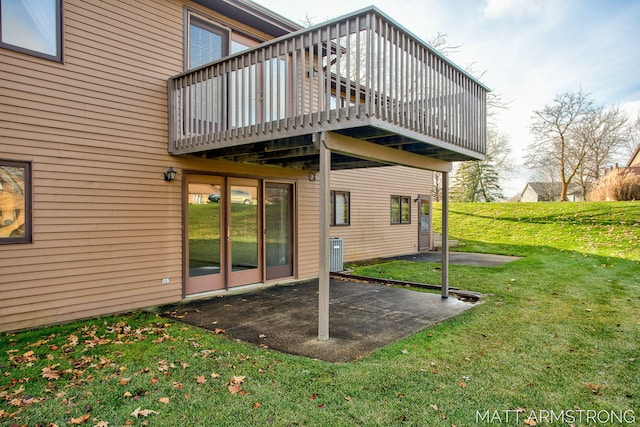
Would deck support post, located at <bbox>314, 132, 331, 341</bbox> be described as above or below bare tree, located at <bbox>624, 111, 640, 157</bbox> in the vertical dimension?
below

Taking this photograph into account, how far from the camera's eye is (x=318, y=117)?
15.7 ft

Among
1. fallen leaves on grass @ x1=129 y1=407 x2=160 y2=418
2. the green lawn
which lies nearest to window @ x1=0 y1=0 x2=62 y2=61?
the green lawn

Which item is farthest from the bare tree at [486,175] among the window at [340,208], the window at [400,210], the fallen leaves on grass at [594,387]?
the fallen leaves on grass at [594,387]

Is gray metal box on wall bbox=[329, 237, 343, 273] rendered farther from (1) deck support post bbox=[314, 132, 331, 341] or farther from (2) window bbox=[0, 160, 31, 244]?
(2) window bbox=[0, 160, 31, 244]

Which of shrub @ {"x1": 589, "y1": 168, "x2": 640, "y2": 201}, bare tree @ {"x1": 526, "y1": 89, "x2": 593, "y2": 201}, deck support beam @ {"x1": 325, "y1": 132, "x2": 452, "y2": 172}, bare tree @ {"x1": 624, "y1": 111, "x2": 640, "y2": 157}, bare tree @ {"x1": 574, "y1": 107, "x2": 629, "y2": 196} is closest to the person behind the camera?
deck support beam @ {"x1": 325, "y1": 132, "x2": 452, "y2": 172}

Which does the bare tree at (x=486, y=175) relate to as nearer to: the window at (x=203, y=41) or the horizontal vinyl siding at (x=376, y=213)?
the horizontal vinyl siding at (x=376, y=213)

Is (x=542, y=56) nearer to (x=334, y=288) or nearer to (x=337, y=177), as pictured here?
(x=337, y=177)

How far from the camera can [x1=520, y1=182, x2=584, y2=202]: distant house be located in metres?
38.5

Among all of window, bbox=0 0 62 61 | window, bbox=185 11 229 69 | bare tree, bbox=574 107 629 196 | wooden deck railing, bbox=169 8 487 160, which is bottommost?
wooden deck railing, bbox=169 8 487 160

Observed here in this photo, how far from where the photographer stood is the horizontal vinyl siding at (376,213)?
1177 cm

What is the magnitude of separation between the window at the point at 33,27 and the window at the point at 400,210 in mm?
10629

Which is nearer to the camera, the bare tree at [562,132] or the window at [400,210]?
the window at [400,210]

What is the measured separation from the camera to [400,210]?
14062 mm

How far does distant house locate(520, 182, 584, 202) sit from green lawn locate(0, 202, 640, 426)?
3718cm
